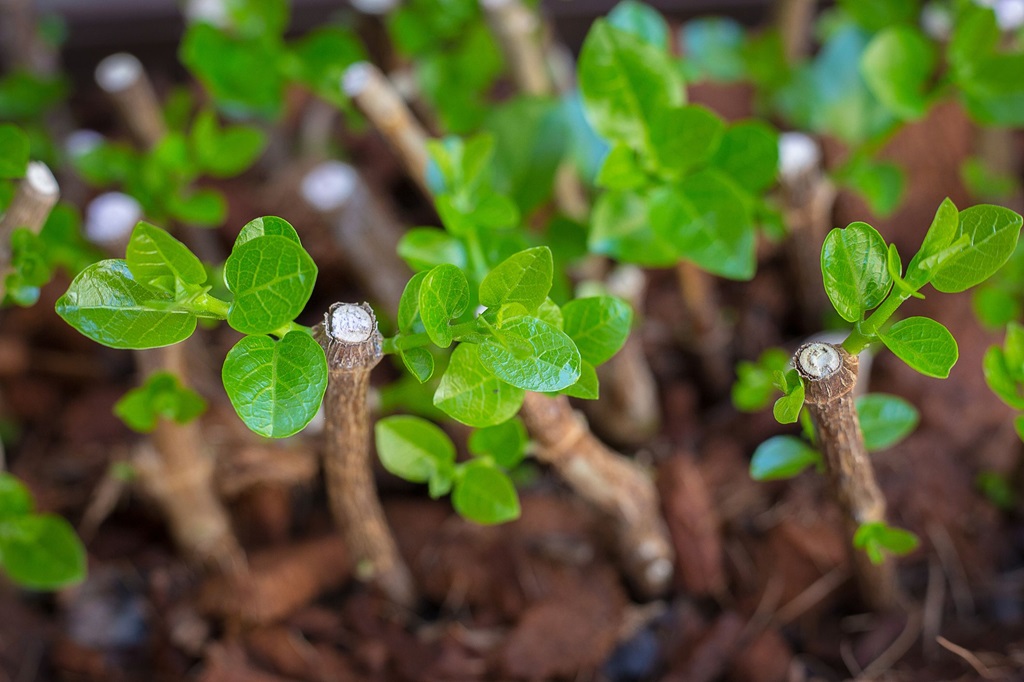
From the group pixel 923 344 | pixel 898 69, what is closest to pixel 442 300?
pixel 923 344

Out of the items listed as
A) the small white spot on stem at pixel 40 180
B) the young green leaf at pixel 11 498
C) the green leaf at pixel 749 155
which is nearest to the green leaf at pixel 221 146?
the small white spot on stem at pixel 40 180

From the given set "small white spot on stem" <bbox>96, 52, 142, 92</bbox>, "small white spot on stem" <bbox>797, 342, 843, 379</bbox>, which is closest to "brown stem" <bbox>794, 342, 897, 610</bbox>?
"small white spot on stem" <bbox>797, 342, 843, 379</bbox>

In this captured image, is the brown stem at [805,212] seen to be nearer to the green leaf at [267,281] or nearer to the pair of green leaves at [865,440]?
the pair of green leaves at [865,440]

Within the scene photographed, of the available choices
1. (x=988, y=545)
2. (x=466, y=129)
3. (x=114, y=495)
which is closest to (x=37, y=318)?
(x=114, y=495)

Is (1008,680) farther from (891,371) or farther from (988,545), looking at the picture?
(891,371)

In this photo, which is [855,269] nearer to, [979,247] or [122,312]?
[979,247]
